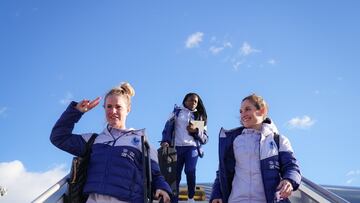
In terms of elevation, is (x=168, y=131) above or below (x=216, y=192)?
above

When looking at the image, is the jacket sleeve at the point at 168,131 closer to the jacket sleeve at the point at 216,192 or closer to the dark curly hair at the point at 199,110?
the dark curly hair at the point at 199,110

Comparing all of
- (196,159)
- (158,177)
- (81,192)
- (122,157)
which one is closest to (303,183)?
(158,177)

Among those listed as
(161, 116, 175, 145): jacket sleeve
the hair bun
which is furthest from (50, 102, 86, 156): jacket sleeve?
(161, 116, 175, 145): jacket sleeve

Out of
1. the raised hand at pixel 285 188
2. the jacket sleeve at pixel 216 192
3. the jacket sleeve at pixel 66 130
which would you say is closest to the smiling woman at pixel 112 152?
the jacket sleeve at pixel 66 130

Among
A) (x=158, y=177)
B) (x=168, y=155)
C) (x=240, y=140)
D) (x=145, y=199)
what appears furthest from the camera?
(x=168, y=155)

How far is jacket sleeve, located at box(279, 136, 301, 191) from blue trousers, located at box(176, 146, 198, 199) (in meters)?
3.62

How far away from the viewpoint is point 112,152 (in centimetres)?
424

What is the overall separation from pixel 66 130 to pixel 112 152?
0.46 metres

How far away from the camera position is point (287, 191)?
13.4ft

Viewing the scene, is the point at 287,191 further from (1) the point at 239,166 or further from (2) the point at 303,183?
(2) the point at 303,183

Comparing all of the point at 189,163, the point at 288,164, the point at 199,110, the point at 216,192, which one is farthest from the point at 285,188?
the point at 199,110

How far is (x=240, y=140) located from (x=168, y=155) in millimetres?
3614

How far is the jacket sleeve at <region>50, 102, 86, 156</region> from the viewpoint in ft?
13.9

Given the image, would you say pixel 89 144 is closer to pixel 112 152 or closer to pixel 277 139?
pixel 112 152
